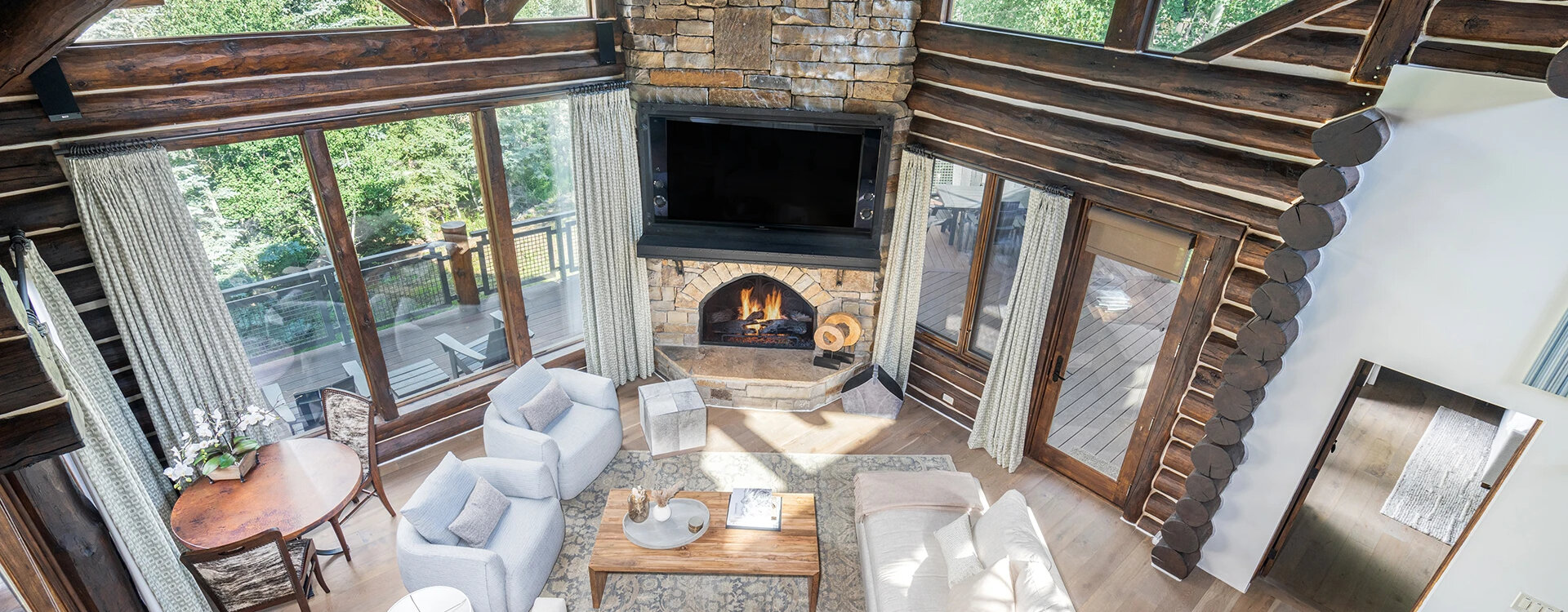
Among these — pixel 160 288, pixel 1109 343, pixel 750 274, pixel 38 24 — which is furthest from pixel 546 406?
pixel 1109 343

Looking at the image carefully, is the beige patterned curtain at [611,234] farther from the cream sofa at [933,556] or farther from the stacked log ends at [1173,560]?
the stacked log ends at [1173,560]

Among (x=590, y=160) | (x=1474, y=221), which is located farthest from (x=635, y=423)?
(x=1474, y=221)

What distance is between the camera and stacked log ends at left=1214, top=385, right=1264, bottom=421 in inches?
197

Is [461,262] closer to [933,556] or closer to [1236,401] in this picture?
[933,556]

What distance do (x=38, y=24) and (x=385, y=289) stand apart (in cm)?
341

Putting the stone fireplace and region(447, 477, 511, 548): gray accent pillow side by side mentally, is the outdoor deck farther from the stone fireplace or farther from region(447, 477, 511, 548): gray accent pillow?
region(447, 477, 511, 548): gray accent pillow

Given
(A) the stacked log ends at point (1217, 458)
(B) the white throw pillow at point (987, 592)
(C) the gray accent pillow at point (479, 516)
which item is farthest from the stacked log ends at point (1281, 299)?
(C) the gray accent pillow at point (479, 516)

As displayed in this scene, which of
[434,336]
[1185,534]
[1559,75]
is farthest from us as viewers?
[434,336]

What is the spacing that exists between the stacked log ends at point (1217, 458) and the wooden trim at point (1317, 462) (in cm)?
41

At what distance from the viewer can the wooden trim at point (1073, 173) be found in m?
4.98

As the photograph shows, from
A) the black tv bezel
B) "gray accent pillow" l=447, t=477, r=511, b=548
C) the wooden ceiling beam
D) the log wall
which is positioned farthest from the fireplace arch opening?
the wooden ceiling beam

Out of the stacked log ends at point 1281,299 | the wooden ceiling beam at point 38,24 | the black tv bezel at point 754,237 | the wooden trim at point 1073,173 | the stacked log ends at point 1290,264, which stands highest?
the wooden ceiling beam at point 38,24

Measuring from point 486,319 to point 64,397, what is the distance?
3.82 m

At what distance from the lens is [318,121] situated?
5414 millimetres
